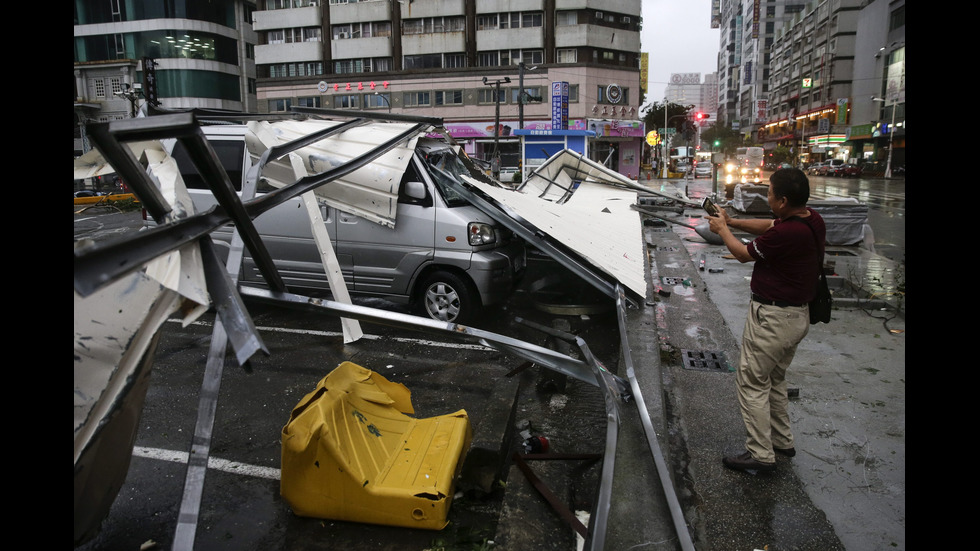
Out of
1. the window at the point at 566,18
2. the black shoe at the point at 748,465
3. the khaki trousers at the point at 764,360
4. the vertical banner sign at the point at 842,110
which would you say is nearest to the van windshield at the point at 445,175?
the khaki trousers at the point at 764,360

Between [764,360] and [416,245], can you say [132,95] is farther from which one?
[764,360]

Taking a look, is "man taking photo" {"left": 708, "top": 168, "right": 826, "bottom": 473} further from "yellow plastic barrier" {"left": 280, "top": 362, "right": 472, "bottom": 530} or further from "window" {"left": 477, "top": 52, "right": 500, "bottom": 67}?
"window" {"left": 477, "top": 52, "right": 500, "bottom": 67}

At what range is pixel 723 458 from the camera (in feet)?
12.6

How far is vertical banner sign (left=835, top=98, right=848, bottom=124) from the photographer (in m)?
69.3

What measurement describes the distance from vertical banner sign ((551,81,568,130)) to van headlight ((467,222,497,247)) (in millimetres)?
40808

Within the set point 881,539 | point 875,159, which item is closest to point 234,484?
point 881,539

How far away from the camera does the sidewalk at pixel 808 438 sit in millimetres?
3232

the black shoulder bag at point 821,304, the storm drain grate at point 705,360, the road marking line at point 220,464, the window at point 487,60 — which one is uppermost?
the window at point 487,60

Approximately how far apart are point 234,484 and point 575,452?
2295 mm

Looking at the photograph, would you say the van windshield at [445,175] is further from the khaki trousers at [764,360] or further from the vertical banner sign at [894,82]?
the vertical banner sign at [894,82]

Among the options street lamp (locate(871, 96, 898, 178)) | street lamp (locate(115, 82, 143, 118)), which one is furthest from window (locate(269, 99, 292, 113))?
street lamp (locate(871, 96, 898, 178))

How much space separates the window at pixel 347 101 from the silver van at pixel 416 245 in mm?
48675

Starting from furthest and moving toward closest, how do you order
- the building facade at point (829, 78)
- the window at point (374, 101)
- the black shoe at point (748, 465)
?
the building facade at point (829, 78), the window at point (374, 101), the black shoe at point (748, 465)

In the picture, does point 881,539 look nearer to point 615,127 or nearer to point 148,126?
point 148,126
